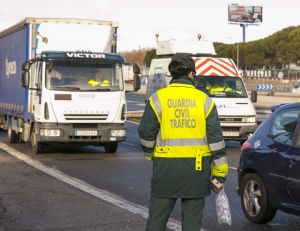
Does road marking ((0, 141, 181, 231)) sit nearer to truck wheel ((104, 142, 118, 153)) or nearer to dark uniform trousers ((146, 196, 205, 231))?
truck wheel ((104, 142, 118, 153))

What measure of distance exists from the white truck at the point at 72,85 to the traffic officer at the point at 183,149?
11.7 meters

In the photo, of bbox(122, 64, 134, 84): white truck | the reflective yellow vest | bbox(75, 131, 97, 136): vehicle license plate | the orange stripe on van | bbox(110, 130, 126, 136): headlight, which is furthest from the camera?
the orange stripe on van

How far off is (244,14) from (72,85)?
11029 cm

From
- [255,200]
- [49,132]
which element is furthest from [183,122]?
[49,132]

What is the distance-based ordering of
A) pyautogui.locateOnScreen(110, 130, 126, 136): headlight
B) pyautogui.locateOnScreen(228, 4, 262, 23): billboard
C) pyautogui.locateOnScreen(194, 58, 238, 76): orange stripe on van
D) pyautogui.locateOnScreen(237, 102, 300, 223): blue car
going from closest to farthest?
pyautogui.locateOnScreen(237, 102, 300, 223): blue car < pyautogui.locateOnScreen(110, 130, 126, 136): headlight < pyautogui.locateOnScreen(194, 58, 238, 76): orange stripe on van < pyautogui.locateOnScreen(228, 4, 262, 23): billboard

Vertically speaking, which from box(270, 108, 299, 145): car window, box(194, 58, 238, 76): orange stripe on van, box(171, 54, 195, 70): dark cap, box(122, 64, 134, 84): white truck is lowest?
box(270, 108, 299, 145): car window

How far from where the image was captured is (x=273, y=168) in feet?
27.2

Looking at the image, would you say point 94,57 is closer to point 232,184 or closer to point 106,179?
point 106,179

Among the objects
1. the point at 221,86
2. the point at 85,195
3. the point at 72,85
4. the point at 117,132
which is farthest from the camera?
the point at 221,86

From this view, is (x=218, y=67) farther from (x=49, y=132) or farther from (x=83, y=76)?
(x=49, y=132)

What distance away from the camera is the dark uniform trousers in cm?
548

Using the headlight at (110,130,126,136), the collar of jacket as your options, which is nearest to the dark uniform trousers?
the collar of jacket

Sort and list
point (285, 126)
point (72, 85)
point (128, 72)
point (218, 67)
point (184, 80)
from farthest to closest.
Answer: point (218, 67)
point (128, 72)
point (72, 85)
point (285, 126)
point (184, 80)

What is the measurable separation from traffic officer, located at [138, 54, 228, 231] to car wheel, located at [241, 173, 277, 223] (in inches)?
123
